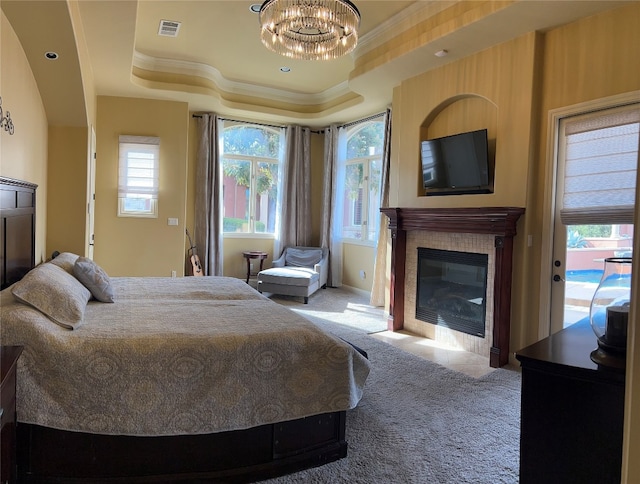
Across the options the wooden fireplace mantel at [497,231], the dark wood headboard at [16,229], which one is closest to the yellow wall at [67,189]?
the dark wood headboard at [16,229]

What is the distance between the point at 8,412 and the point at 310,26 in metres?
2.98

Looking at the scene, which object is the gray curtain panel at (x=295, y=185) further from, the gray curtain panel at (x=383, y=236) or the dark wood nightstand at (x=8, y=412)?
the dark wood nightstand at (x=8, y=412)

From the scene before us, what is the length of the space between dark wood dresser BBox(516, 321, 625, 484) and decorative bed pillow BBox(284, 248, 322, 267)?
571 cm

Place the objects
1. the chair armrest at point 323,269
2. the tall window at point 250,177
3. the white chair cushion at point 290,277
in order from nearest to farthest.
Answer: the white chair cushion at point 290,277, the chair armrest at point 323,269, the tall window at point 250,177

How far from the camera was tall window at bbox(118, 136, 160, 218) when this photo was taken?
5.90m

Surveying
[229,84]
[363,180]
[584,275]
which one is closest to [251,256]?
[363,180]

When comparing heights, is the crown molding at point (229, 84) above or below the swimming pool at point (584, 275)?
above

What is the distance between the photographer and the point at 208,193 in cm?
673

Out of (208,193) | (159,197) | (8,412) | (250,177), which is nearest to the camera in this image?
(8,412)

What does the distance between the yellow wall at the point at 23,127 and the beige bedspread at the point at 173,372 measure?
4.84 ft

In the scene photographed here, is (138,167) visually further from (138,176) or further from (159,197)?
(159,197)

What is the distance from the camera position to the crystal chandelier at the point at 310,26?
3074 mm

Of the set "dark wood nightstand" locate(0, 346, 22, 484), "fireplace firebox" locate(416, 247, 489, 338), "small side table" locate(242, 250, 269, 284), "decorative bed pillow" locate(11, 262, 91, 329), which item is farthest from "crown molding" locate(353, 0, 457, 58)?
"dark wood nightstand" locate(0, 346, 22, 484)

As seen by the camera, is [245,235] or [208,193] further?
[245,235]
